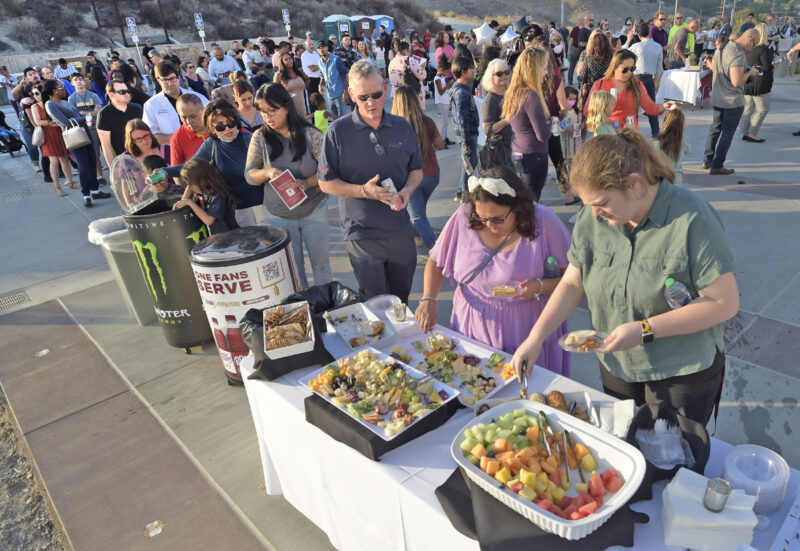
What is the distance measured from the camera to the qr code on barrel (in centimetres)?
328

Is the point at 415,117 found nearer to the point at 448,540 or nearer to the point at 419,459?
the point at 419,459

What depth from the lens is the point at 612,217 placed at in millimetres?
1739

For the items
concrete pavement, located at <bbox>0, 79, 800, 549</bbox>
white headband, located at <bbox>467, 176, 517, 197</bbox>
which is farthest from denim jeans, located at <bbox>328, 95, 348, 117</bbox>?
white headband, located at <bbox>467, 176, 517, 197</bbox>

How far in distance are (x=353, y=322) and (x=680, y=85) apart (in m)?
8.08

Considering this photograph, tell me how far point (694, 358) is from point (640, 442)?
469mm

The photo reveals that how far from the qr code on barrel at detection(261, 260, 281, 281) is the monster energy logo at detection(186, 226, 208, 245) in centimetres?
94

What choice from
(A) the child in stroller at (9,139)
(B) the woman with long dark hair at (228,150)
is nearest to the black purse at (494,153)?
(B) the woman with long dark hair at (228,150)

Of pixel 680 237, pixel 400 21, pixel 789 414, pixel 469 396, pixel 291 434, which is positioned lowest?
pixel 789 414

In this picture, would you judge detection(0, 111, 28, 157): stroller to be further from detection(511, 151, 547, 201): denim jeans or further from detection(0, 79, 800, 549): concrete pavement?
detection(511, 151, 547, 201): denim jeans

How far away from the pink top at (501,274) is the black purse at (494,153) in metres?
2.62

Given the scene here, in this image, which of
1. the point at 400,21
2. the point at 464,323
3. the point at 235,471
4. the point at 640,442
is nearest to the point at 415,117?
the point at 464,323

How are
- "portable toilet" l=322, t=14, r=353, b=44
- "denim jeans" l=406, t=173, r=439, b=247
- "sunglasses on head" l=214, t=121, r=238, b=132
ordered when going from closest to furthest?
"sunglasses on head" l=214, t=121, r=238, b=132, "denim jeans" l=406, t=173, r=439, b=247, "portable toilet" l=322, t=14, r=353, b=44

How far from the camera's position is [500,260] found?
2.54 meters

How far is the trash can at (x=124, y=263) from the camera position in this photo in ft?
14.5
